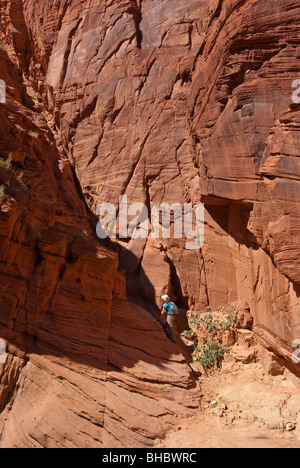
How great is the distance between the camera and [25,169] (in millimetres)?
9891

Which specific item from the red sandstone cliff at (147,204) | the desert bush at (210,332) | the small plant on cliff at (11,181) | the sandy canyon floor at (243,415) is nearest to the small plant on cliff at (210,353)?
the desert bush at (210,332)

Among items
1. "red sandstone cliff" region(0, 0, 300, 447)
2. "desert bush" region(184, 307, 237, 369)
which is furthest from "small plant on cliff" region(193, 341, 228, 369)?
"red sandstone cliff" region(0, 0, 300, 447)

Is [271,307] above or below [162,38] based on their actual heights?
below

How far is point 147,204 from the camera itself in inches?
534

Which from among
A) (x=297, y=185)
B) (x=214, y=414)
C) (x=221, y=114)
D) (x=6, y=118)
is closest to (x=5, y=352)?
(x=214, y=414)

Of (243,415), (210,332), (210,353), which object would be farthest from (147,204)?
(243,415)

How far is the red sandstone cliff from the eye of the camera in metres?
7.76

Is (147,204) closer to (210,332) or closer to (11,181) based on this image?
(210,332)

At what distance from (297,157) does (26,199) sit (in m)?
6.68

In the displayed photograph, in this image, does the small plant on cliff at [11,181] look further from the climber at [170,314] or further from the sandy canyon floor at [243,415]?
the sandy canyon floor at [243,415]

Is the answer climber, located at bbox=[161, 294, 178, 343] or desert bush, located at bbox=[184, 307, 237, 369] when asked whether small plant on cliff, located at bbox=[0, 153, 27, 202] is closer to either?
climber, located at bbox=[161, 294, 178, 343]

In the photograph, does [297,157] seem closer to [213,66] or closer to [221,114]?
[221,114]
